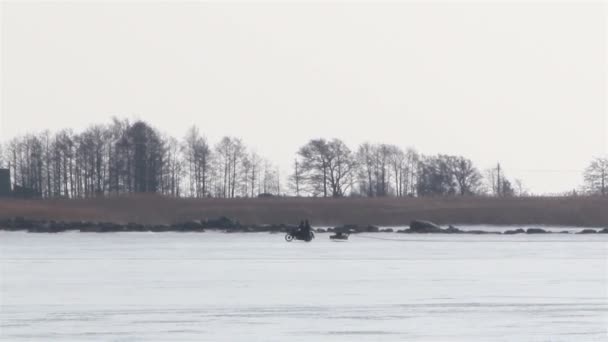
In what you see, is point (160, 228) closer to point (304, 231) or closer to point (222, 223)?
point (222, 223)

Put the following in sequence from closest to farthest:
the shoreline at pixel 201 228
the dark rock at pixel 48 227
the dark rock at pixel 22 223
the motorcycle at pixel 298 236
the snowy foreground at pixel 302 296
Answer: the snowy foreground at pixel 302 296 < the motorcycle at pixel 298 236 < the dark rock at pixel 48 227 < the shoreline at pixel 201 228 < the dark rock at pixel 22 223

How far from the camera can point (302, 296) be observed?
71.3 ft

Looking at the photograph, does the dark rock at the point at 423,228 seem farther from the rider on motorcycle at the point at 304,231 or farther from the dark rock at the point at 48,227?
the dark rock at the point at 48,227

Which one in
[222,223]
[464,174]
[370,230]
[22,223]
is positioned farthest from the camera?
[464,174]

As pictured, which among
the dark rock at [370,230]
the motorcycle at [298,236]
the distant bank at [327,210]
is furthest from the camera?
the distant bank at [327,210]

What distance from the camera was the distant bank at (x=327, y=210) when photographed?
217 ft

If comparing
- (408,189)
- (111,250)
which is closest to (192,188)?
(408,189)

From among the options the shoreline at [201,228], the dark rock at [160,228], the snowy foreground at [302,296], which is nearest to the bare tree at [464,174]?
the shoreline at [201,228]

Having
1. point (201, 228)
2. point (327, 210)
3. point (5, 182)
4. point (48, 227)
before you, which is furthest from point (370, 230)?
point (5, 182)

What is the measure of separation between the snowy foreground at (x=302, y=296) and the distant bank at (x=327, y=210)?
28819 mm

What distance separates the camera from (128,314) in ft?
61.7

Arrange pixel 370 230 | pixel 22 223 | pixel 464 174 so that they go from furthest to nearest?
1. pixel 464 174
2. pixel 22 223
3. pixel 370 230

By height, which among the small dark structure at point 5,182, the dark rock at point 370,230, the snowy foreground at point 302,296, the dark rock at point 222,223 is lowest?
the snowy foreground at point 302,296

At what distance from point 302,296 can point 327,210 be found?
4924cm
